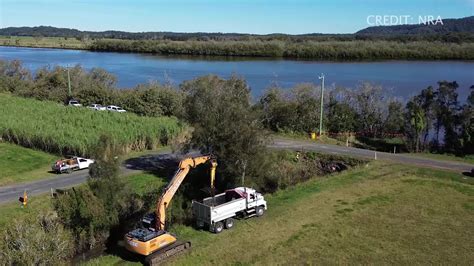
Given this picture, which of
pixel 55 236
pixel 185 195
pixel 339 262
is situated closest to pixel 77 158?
pixel 185 195

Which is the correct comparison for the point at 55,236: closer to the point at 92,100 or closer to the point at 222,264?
the point at 222,264

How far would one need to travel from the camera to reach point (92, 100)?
6788cm

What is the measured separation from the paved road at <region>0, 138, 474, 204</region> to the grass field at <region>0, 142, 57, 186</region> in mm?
1719

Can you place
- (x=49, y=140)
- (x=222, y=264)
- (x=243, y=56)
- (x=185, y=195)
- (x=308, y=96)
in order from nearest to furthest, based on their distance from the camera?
(x=222, y=264), (x=185, y=195), (x=49, y=140), (x=308, y=96), (x=243, y=56)

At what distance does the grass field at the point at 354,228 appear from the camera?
2295 centimetres

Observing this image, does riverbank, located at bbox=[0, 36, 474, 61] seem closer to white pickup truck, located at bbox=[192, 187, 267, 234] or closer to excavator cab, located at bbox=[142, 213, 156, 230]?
white pickup truck, located at bbox=[192, 187, 267, 234]

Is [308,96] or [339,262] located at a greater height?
[308,96]

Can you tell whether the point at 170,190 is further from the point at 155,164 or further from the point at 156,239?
the point at 155,164

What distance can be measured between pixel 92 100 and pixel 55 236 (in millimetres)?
49587

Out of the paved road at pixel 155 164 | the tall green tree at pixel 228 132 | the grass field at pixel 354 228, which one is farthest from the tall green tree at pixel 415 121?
the tall green tree at pixel 228 132

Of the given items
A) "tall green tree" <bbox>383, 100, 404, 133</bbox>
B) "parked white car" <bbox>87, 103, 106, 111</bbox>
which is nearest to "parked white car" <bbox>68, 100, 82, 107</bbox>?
"parked white car" <bbox>87, 103, 106, 111</bbox>

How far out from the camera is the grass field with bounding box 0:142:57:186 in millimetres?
35062

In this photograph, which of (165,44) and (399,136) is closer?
(399,136)

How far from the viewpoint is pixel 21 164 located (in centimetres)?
3831
